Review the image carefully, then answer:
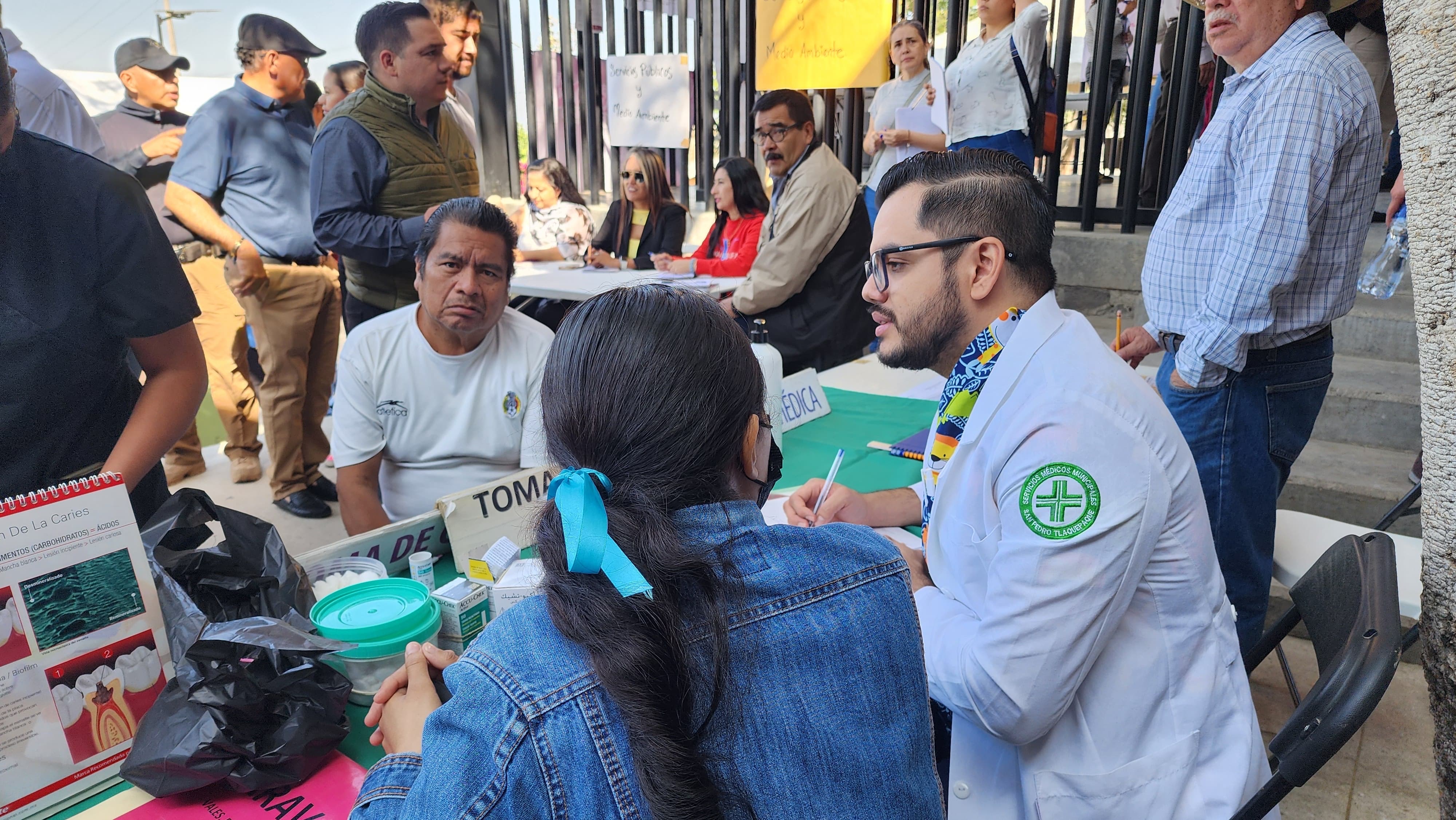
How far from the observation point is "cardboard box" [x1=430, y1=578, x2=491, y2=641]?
52.1 inches

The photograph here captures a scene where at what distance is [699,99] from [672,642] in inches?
263

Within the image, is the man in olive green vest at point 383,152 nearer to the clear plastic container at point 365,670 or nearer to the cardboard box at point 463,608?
the cardboard box at point 463,608

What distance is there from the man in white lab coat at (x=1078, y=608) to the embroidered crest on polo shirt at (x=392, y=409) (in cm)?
143

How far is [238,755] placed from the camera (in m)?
1.02

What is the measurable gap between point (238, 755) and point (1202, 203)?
2.30m

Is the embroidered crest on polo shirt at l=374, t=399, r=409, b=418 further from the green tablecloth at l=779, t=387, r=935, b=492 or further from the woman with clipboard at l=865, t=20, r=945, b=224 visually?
the woman with clipboard at l=865, t=20, r=945, b=224

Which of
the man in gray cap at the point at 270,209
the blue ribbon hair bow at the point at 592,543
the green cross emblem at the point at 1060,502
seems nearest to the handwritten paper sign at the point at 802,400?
the green cross emblem at the point at 1060,502

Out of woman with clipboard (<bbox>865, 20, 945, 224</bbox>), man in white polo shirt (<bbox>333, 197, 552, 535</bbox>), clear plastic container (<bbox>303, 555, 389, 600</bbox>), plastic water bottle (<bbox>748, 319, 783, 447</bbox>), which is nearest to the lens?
clear plastic container (<bbox>303, 555, 389, 600</bbox>)

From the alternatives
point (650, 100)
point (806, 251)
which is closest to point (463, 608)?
point (806, 251)

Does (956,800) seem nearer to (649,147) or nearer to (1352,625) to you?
(1352,625)

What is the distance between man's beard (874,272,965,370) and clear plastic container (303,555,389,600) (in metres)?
1.01

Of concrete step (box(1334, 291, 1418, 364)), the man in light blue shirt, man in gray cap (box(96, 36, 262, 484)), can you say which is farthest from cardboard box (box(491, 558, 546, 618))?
concrete step (box(1334, 291, 1418, 364))

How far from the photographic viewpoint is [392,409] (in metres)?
2.19

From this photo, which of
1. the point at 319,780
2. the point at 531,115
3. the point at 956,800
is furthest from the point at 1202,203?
the point at 531,115
